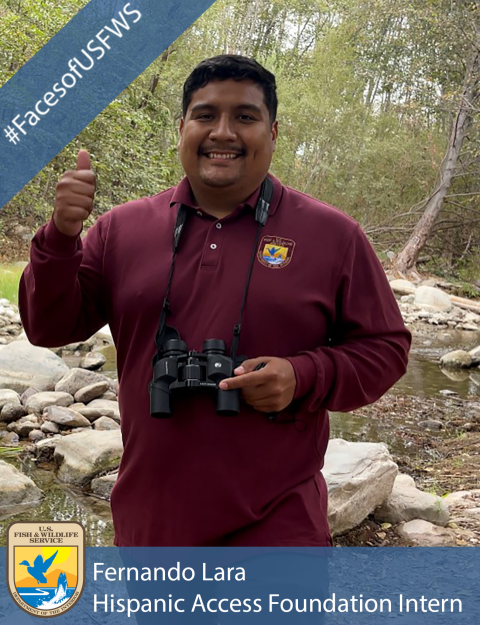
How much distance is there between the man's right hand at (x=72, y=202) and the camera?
1.63 meters

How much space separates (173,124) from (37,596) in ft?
52.3

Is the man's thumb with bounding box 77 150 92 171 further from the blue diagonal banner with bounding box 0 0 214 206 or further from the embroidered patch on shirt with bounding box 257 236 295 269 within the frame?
the blue diagonal banner with bounding box 0 0 214 206

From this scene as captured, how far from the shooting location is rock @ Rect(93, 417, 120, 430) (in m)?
5.64

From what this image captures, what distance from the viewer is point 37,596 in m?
2.23

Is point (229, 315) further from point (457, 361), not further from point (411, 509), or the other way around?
Answer: point (457, 361)

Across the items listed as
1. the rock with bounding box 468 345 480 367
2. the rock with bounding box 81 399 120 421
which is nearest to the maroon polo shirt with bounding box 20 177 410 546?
the rock with bounding box 81 399 120 421

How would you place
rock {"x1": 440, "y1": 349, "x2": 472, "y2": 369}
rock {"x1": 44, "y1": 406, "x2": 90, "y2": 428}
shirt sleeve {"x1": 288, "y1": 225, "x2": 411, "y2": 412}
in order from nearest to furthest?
shirt sleeve {"x1": 288, "y1": 225, "x2": 411, "y2": 412} → rock {"x1": 44, "y1": 406, "x2": 90, "y2": 428} → rock {"x1": 440, "y1": 349, "x2": 472, "y2": 369}

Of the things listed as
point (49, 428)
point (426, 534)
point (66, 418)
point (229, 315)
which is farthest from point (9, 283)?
point (229, 315)

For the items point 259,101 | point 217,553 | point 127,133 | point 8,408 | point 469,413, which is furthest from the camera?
point 127,133

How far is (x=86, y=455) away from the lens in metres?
4.56

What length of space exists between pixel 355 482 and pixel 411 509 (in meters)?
0.47

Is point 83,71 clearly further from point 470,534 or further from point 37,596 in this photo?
point 37,596

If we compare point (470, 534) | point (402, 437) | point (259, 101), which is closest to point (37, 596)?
point (259, 101)

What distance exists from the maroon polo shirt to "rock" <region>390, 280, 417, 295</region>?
15.0m
